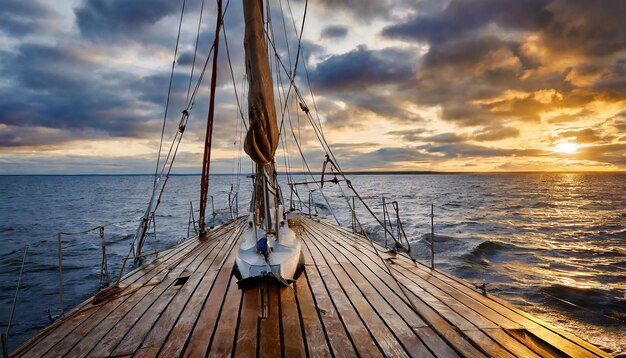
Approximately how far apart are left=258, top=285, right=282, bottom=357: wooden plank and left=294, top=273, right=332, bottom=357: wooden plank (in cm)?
34

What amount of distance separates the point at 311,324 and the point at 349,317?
0.56m

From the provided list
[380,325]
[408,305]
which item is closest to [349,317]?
[380,325]

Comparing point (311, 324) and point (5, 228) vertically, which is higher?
point (311, 324)

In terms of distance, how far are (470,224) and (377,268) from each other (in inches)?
795

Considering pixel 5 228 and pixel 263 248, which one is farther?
pixel 5 228

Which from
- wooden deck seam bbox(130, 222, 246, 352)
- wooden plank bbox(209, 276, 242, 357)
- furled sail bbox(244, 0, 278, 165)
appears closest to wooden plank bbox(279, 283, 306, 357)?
wooden plank bbox(209, 276, 242, 357)

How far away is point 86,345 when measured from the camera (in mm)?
3492

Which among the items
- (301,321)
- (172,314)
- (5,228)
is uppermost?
(301,321)

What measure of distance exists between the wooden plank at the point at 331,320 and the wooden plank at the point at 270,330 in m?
0.60

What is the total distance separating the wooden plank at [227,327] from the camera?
128 inches

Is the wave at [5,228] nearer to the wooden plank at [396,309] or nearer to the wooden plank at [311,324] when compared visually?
the wooden plank at [311,324]

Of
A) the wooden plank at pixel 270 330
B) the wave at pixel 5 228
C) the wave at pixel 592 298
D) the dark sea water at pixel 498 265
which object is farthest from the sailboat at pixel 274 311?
the wave at pixel 5 228

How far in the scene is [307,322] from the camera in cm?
383

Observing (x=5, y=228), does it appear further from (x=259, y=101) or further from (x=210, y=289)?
(x=259, y=101)
